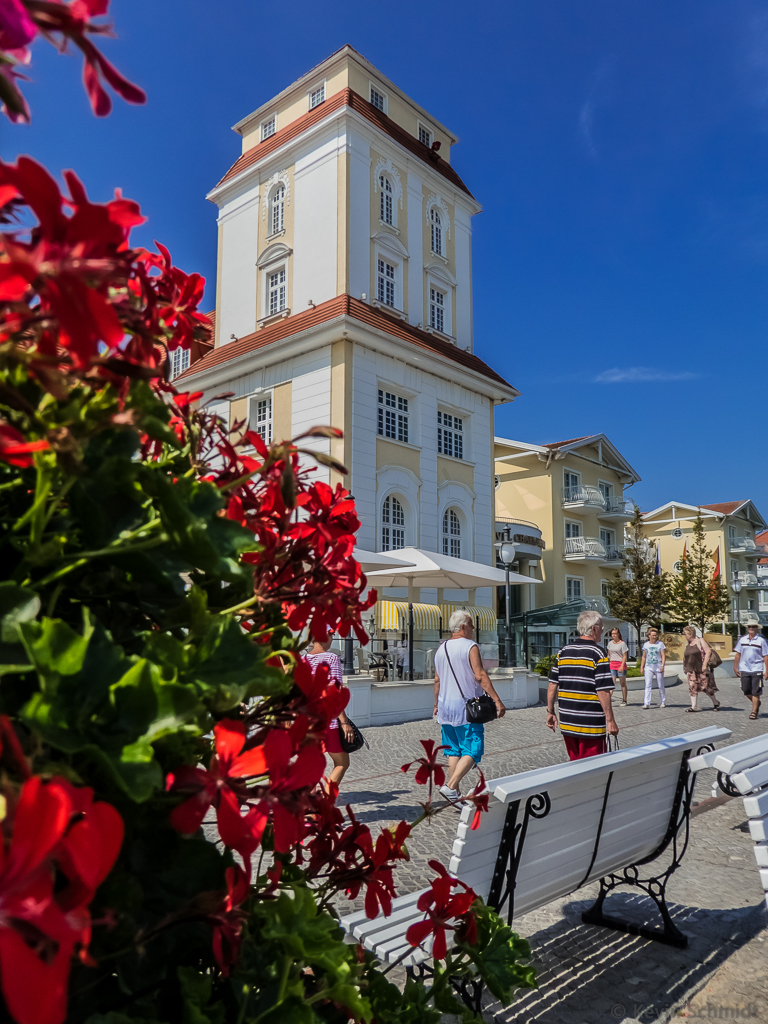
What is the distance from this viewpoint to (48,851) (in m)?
0.46

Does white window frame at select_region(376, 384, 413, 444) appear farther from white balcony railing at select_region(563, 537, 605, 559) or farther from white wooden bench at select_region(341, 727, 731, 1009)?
white wooden bench at select_region(341, 727, 731, 1009)

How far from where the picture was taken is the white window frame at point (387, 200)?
23094 mm

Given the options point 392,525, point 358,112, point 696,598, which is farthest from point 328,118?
point 696,598

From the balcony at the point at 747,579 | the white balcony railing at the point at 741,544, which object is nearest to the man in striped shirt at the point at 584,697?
the white balcony railing at the point at 741,544

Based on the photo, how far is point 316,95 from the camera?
23.7m

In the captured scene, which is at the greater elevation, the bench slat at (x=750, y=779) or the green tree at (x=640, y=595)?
the green tree at (x=640, y=595)

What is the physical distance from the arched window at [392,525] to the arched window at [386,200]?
8.77m

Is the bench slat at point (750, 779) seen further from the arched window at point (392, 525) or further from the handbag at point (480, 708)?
the arched window at point (392, 525)

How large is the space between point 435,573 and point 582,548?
22.2 meters

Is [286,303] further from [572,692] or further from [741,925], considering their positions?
[741,925]

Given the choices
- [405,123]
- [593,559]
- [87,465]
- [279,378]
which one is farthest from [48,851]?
[593,559]

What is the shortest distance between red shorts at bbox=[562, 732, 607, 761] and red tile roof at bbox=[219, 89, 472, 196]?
68.3ft

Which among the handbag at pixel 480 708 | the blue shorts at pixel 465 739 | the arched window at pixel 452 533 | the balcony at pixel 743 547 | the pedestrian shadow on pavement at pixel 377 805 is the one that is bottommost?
the pedestrian shadow on pavement at pixel 377 805

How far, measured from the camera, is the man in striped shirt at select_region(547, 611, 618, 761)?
19.9ft
